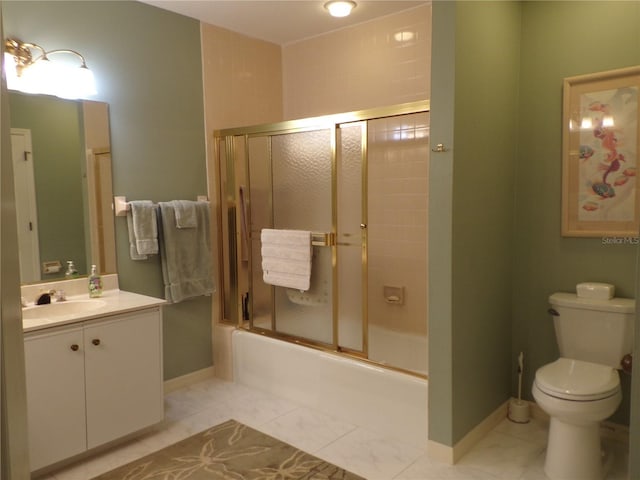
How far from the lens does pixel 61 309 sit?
256 centimetres

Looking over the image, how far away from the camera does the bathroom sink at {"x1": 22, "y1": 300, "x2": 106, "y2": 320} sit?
245 cm

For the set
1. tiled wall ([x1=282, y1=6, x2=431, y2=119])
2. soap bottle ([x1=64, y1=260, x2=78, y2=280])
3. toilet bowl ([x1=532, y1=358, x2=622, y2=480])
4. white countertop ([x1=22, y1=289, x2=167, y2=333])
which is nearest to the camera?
toilet bowl ([x1=532, y1=358, x2=622, y2=480])

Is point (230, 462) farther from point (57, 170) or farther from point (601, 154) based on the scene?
point (601, 154)

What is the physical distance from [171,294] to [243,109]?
1.46 metres

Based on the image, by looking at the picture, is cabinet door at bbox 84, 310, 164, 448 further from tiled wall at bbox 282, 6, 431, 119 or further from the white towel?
tiled wall at bbox 282, 6, 431, 119

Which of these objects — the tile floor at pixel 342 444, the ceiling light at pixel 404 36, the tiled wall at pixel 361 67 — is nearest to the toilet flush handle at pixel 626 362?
the tile floor at pixel 342 444

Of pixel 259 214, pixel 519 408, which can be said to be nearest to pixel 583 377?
pixel 519 408

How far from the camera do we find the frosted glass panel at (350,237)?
9.21 feet

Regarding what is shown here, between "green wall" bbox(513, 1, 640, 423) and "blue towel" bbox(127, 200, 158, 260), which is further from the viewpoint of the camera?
"blue towel" bbox(127, 200, 158, 260)

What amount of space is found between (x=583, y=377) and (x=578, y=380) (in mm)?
48

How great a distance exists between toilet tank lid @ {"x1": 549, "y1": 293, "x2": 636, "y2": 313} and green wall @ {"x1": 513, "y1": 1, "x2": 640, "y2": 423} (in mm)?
98

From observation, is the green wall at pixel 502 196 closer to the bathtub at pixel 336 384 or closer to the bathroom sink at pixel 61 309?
the bathtub at pixel 336 384

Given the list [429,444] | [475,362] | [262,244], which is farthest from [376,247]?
[429,444]

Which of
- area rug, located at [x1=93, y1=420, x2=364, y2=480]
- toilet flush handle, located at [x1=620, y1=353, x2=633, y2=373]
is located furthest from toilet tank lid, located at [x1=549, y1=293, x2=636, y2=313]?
area rug, located at [x1=93, y1=420, x2=364, y2=480]
